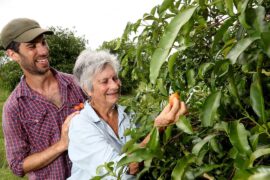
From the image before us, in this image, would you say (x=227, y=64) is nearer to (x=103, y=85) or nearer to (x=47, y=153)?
(x=103, y=85)

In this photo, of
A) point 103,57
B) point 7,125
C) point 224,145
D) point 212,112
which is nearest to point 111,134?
point 103,57

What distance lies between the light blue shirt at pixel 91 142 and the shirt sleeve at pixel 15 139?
24.2 inches

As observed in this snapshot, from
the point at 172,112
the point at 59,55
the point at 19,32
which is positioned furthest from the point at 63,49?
the point at 172,112

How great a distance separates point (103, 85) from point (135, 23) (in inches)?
33.7

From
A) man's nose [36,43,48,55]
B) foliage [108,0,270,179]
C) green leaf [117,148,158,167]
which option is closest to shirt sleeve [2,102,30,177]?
man's nose [36,43,48,55]

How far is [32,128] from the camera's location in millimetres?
2658

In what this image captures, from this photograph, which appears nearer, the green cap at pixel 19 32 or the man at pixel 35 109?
the man at pixel 35 109

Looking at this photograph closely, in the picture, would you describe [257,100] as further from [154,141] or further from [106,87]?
[106,87]

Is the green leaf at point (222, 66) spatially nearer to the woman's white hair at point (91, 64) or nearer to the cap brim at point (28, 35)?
the woman's white hair at point (91, 64)

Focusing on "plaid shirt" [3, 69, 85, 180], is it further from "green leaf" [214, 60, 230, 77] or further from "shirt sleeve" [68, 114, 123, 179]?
"green leaf" [214, 60, 230, 77]

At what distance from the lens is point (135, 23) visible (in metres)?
1.35

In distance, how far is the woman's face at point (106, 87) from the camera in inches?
85.0

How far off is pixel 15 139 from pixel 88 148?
0.92 m

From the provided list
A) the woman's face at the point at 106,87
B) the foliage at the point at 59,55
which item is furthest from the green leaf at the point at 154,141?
the foliage at the point at 59,55
